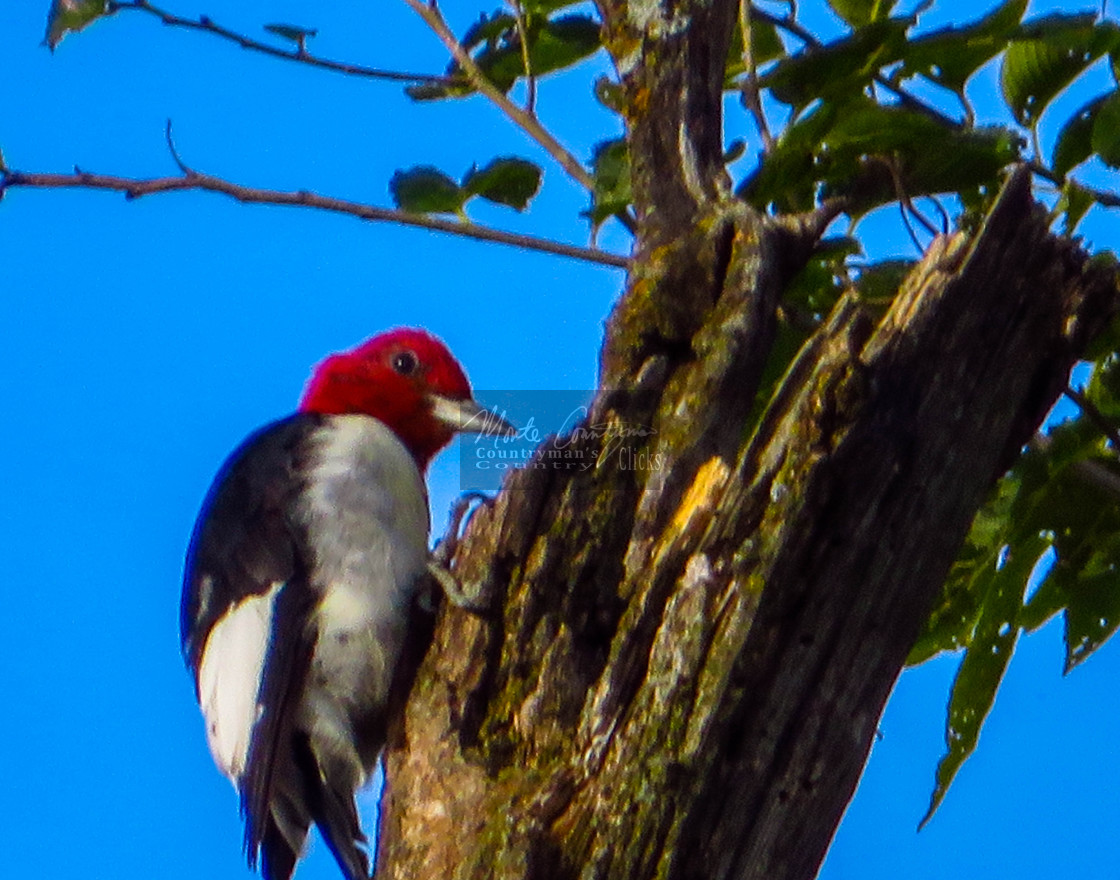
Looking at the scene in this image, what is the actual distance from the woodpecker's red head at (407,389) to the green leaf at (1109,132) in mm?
2067

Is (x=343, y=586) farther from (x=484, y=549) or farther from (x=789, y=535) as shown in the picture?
(x=789, y=535)

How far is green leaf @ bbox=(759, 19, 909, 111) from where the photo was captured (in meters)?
2.30

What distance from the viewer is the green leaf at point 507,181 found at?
287cm

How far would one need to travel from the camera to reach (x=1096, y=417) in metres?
2.43

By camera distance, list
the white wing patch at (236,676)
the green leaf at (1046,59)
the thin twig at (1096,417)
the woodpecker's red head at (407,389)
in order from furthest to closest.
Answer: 1. the woodpecker's red head at (407,389)
2. the white wing patch at (236,676)
3. the thin twig at (1096,417)
4. the green leaf at (1046,59)

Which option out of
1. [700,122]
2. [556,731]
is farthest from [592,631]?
[700,122]

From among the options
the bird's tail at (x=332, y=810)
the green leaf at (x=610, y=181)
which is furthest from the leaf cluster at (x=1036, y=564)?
the bird's tail at (x=332, y=810)

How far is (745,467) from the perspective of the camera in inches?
89.7

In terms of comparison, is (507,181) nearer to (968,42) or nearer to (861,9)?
(861,9)

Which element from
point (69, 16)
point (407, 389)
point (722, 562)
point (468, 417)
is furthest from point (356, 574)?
point (69, 16)

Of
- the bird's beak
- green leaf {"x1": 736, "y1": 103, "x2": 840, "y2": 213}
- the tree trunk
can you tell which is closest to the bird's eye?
the bird's beak

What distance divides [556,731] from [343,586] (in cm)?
95

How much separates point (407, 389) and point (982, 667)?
6.86 feet

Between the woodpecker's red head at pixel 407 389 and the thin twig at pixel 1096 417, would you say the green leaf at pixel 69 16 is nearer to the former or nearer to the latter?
the woodpecker's red head at pixel 407 389
